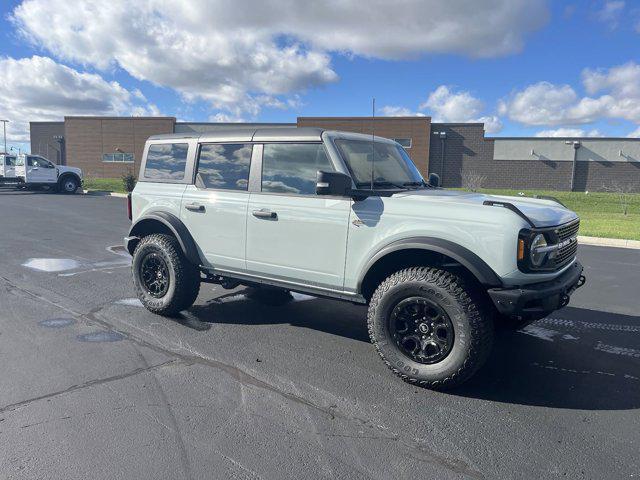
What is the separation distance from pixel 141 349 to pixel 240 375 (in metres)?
1.10

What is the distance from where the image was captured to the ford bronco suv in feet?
11.7

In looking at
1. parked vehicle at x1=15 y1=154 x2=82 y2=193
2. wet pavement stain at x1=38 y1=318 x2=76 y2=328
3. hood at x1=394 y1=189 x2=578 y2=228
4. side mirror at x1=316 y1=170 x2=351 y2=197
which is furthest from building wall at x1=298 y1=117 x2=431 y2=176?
side mirror at x1=316 y1=170 x2=351 y2=197

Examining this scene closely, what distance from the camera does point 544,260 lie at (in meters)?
3.65

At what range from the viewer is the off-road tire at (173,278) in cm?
526

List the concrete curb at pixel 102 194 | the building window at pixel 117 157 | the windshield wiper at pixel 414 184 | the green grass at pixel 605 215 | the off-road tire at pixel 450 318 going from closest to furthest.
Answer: the off-road tire at pixel 450 318 < the windshield wiper at pixel 414 184 < the green grass at pixel 605 215 < the concrete curb at pixel 102 194 < the building window at pixel 117 157

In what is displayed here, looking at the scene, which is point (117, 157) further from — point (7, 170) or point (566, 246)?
point (566, 246)

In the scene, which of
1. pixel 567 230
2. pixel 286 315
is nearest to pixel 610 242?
pixel 567 230

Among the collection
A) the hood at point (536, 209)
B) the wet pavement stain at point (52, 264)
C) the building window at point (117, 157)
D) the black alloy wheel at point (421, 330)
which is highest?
the building window at point (117, 157)

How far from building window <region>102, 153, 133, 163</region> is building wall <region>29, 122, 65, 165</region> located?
674 cm

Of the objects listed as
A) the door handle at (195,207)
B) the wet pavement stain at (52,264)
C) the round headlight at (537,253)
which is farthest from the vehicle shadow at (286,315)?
the wet pavement stain at (52,264)

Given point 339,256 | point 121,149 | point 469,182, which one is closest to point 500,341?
point 339,256

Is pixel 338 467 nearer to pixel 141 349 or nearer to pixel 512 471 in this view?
pixel 512 471

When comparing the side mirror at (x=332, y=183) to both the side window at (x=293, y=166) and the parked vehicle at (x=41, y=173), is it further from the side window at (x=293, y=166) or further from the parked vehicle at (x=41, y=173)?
the parked vehicle at (x=41, y=173)

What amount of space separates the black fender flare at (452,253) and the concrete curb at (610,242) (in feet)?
32.0
